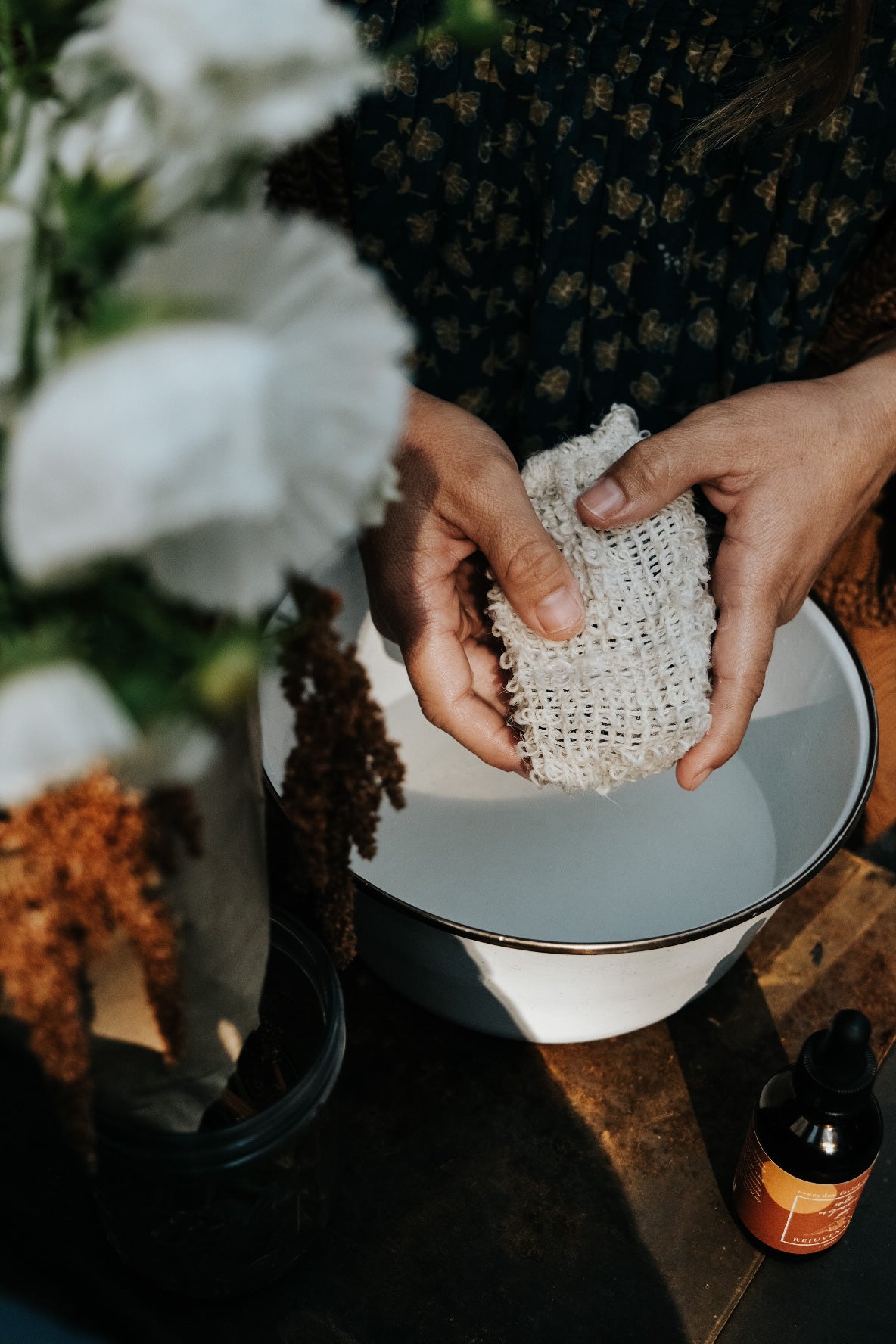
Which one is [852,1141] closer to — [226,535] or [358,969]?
[358,969]

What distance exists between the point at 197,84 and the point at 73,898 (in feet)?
0.44

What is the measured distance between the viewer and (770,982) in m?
0.50

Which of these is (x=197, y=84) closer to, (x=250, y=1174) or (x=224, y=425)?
(x=224, y=425)

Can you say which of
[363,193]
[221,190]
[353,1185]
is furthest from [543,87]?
[353,1185]

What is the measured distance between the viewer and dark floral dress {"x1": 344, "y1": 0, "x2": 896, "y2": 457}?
0.45 meters

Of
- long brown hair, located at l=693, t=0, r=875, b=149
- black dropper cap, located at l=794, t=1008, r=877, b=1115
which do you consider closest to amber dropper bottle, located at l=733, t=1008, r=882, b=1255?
black dropper cap, located at l=794, t=1008, r=877, b=1115

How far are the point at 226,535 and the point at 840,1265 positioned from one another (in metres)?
0.42

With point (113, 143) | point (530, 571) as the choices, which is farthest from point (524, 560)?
point (113, 143)

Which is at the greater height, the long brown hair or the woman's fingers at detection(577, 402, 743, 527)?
the long brown hair

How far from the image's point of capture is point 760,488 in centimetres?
45

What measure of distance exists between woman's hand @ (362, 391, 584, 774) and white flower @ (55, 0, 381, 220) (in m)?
0.24

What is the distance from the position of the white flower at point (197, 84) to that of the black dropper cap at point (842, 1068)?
318 mm

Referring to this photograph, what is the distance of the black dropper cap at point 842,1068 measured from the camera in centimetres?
35

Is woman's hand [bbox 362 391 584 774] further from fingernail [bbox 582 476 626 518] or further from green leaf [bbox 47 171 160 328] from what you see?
green leaf [bbox 47 171 160 328]
